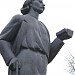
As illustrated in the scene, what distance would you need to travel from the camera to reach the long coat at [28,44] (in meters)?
5.45

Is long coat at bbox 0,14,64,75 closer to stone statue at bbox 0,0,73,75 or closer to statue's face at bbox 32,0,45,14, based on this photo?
stone statue at bbox 0,0,73,75

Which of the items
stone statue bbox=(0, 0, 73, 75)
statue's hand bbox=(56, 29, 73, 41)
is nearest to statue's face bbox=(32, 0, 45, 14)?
stone statue bbox=(0, 0, 73, 75)

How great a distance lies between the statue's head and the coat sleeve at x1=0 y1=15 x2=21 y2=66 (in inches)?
15.7

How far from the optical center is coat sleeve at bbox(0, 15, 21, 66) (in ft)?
18.1

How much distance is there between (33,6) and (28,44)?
921mm

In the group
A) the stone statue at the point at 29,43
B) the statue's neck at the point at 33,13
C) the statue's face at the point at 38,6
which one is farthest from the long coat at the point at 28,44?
the statue's face at the point at 38,6

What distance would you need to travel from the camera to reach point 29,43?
5.57 meters

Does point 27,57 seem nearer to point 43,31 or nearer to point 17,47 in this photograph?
point 17,47

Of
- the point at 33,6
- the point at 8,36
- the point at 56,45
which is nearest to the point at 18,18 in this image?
the point at 8,36

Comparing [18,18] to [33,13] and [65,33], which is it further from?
[65,33]

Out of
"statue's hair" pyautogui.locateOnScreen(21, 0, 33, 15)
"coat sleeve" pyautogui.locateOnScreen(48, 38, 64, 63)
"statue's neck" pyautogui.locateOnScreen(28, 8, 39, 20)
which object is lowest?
"coat sleeve" pyautogui.locateOnScreen(48, 38, 64, 63)

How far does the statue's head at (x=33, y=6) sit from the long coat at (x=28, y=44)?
192 mm

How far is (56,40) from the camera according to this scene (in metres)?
6.04

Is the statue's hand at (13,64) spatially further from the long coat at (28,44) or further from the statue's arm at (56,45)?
the statue's arm at (56,45)
